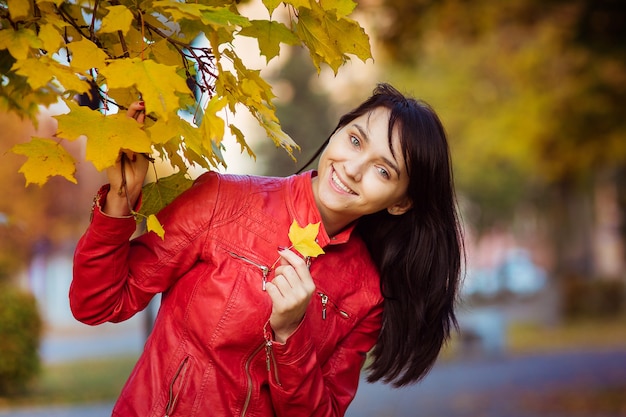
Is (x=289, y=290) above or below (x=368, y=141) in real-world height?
below

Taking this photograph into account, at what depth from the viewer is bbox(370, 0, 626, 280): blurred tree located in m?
9.87

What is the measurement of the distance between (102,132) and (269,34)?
0.57 m

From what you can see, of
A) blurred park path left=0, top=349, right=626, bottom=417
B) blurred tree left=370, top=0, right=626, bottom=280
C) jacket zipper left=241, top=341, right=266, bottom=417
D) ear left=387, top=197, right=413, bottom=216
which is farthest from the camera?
blurred tree left=370, top=0, right=626, bottom=280

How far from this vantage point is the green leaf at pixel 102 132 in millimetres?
1854

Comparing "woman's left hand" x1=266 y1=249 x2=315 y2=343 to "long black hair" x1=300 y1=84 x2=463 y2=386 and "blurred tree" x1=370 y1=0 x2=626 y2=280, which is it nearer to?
"long black hair" x1=300 y1=84 x2=463 y2=386

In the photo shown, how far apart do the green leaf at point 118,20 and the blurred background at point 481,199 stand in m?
0.73

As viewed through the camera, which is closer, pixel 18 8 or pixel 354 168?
pixel 18 8

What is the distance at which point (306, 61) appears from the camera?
26.6 metres

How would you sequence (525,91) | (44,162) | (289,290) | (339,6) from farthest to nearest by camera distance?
1. (525,91)
2. (289,290)
3. (339,6)
4. (44,162)

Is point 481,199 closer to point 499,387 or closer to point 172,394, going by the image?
point 499,387

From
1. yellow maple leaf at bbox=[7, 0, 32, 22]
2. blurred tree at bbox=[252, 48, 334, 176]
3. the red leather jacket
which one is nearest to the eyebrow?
the red leather jacket

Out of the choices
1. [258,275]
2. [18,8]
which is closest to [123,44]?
[18,8]

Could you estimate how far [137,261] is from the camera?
2365 millimetres

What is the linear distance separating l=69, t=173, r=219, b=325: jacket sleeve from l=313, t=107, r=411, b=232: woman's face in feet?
1.10
